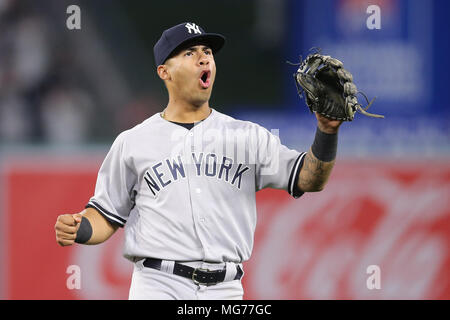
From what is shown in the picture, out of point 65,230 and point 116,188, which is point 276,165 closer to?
point 116,188

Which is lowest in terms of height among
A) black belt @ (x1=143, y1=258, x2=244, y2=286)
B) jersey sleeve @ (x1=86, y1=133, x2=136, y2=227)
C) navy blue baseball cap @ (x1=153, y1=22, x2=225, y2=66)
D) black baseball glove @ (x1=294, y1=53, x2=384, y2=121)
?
black belt @ (x1=143, y1=258, x2=244, y2=286)

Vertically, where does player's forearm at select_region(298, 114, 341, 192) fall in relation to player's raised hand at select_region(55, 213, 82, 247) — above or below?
above

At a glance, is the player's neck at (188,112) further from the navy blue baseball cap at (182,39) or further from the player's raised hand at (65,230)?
the player's raised hand at (65,230)

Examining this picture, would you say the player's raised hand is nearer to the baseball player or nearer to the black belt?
the baseball player

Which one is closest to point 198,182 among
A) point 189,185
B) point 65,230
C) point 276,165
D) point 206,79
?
point 189,185

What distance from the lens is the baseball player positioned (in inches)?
139

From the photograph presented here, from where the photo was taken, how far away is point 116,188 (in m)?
3.74

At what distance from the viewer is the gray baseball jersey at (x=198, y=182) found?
3.53 metres

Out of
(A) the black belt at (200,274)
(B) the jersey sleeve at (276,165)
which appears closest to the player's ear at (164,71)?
(B) the jersey sleeve at (276,165)

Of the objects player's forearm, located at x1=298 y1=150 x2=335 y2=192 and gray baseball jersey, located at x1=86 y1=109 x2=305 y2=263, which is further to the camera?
gray baseball jersey, located at x1=86 y1=109 x2=305 y2=263

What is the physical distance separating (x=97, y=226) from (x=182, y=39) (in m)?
0.87

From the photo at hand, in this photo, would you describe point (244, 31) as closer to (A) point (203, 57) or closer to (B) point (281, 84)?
(B) point (281, 84)

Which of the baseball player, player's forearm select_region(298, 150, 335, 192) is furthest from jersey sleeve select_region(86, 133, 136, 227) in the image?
player's forearm select_region(298, 150, 335, 192)

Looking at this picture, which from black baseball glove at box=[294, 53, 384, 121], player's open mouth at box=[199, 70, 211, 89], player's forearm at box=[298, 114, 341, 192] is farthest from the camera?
player's open mouth at box=[199, 70, 211, 89]
